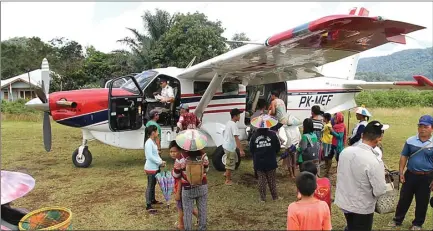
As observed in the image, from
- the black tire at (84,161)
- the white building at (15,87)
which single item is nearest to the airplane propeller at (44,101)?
the black tire at (84,161)

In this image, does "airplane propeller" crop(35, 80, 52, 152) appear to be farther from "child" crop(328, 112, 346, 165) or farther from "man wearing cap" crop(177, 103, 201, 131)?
"child" crop(328, 112, 346, 165)

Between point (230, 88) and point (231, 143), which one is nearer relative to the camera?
point (231, 143)

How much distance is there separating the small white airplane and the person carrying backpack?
5.93 feet

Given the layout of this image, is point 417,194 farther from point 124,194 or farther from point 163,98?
point 163,98

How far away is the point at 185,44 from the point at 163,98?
50.7 feet

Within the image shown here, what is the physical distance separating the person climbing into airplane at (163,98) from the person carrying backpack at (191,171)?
12.4ft

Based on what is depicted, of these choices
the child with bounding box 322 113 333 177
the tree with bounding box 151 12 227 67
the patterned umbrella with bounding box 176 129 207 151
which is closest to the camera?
the patterned umbrella with bounding box 176 129 207 151

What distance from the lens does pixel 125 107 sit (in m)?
7.86

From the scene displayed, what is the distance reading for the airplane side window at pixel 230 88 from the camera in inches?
345

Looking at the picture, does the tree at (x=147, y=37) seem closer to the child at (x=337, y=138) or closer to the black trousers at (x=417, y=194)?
the child at (x=337, y=138)

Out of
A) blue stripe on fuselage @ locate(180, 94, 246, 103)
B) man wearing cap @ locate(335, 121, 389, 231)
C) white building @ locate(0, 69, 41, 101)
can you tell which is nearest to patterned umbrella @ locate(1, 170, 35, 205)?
man wearing cap @ locate(335, 121, 389, 231)

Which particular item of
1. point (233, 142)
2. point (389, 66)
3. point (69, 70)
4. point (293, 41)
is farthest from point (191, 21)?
point (389, 66)

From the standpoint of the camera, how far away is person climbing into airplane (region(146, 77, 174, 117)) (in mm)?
7953

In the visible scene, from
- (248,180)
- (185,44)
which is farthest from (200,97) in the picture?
(185,44)
